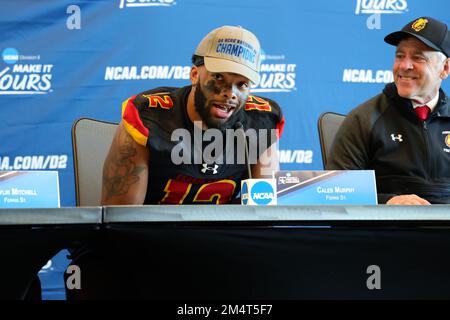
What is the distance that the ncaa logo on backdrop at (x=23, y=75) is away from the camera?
3.26m

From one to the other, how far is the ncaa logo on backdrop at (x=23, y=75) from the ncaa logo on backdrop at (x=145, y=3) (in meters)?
0.42

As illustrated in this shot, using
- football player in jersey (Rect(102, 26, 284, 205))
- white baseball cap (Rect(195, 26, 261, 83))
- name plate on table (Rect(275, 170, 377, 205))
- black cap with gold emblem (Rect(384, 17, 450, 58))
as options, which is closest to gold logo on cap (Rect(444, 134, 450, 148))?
black cap with gold emblem (Rect(384, 17, 450, 58))

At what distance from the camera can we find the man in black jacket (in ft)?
7.83

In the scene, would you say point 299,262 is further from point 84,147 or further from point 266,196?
point 84,147

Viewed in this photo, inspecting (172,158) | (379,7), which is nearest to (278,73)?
(379,7)

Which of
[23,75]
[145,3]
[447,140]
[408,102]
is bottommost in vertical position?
[447,140]

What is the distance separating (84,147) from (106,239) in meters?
1.11

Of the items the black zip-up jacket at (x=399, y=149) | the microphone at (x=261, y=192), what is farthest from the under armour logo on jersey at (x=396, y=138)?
the microphone at (x=261, y=192)

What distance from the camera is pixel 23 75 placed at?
10.7 feet

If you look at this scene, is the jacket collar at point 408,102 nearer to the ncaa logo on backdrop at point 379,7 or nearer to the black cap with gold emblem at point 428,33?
the black cap with gold emblem at point 428,33

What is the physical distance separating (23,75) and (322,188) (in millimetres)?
1991

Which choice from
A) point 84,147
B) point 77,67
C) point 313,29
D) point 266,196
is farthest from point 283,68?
point 266,196

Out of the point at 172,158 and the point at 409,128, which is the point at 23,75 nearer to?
the point at 172,158

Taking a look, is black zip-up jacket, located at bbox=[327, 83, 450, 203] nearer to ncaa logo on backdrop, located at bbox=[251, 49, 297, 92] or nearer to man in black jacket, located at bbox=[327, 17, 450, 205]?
man in black jacket, located at bbox=[327, 17, 450, 205]
